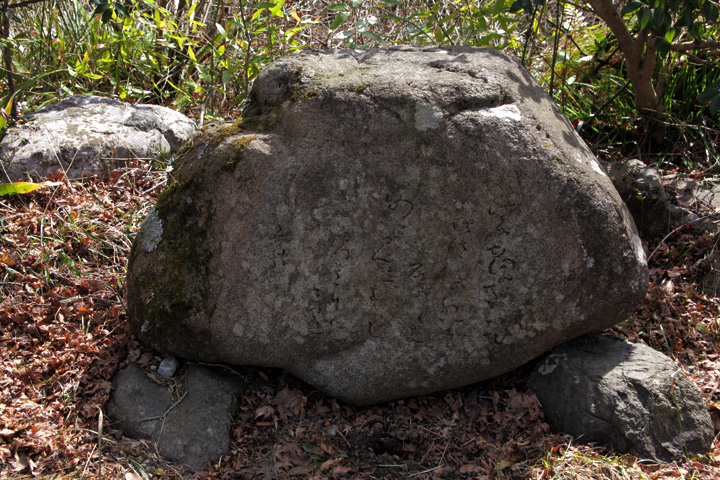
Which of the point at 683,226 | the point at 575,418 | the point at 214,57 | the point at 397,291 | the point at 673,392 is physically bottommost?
the point at 575,418

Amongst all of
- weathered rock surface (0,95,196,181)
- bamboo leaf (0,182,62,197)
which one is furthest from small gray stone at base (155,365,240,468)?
weathered rock surface (0,95,196,181)

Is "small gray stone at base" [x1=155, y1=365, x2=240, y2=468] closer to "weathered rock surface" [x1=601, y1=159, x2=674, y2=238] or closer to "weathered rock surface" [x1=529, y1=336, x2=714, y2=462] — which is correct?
"weathered rock surface" [x1=529, y1=336, x2=714, y2=462]

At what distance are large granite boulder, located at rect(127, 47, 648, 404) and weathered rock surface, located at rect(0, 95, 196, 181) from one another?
5.46 ft

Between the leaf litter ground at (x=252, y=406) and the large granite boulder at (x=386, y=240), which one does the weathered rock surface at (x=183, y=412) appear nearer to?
the leaf litter ground at (x=252, y=406)

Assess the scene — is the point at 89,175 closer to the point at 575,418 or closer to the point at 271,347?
the point at 271,347

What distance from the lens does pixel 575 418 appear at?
115 inches

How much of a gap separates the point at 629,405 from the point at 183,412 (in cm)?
232

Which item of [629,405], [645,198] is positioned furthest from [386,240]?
[645,198]

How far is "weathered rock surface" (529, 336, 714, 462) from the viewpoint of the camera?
2828 mm

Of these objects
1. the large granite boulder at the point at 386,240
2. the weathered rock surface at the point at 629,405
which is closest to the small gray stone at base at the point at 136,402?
the large granite boulder at the point at 386,240

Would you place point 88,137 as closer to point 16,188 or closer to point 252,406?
point 16,188

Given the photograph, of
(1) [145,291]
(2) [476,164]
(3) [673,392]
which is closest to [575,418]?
(3) [673,392]

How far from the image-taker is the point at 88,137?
4266 millimetres

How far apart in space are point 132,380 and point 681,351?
3347mm
